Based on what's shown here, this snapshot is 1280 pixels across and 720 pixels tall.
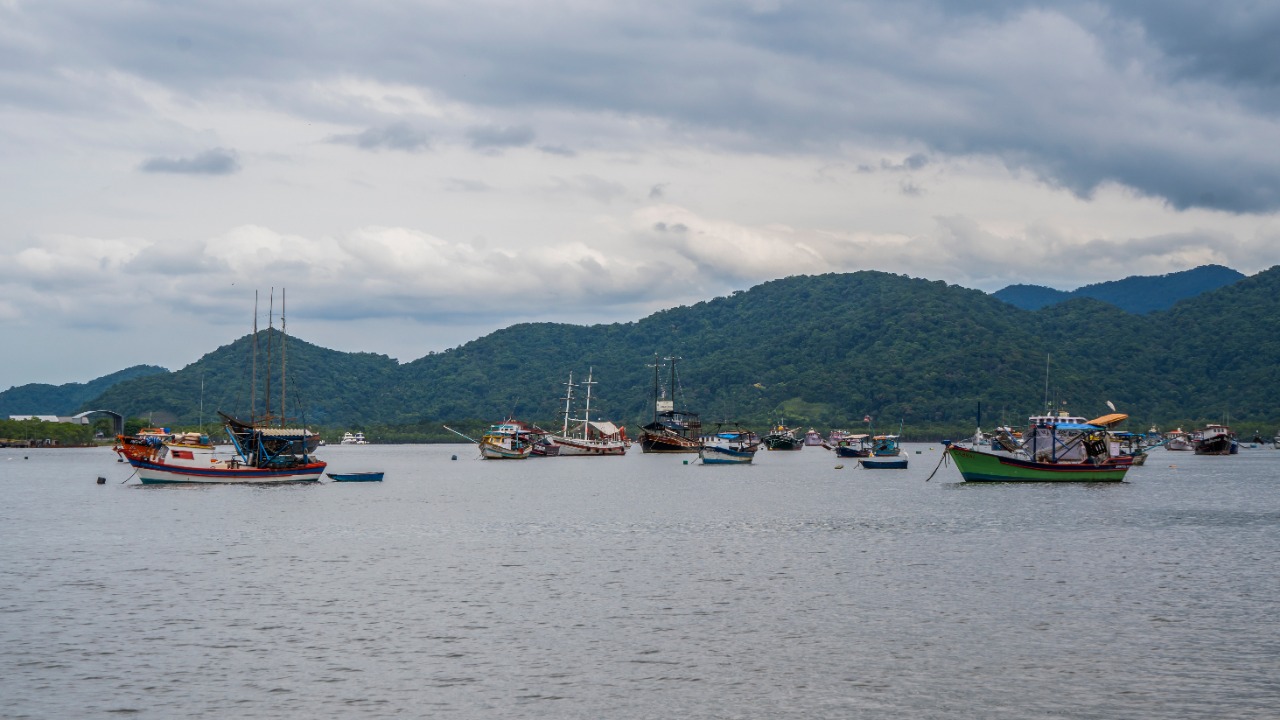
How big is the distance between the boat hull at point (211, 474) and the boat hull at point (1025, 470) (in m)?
60.3

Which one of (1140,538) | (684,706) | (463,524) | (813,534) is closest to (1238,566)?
(1140,538)

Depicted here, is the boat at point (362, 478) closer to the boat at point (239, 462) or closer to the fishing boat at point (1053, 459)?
the boat at point (239, 462)

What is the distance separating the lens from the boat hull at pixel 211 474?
11144 cm

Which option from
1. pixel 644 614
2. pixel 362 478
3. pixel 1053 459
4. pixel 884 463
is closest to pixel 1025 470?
pixel 1053 459

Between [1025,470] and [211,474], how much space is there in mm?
74751

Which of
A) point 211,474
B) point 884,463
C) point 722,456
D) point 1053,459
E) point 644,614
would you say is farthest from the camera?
point 722,456

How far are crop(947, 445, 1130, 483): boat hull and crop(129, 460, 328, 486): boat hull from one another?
2375 inches

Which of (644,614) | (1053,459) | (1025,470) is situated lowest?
(644,614)

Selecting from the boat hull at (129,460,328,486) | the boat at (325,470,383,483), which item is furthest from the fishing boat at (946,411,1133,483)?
the boat hull at (129,460,328,486)

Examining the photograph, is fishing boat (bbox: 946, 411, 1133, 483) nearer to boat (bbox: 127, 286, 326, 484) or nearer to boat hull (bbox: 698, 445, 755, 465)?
boat (bbox: 127, 286, 326, 484)

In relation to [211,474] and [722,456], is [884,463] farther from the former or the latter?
[211,474]

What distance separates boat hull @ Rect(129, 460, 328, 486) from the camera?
111 m

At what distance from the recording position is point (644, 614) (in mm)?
38906

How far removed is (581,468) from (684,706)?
14565 centimetres
